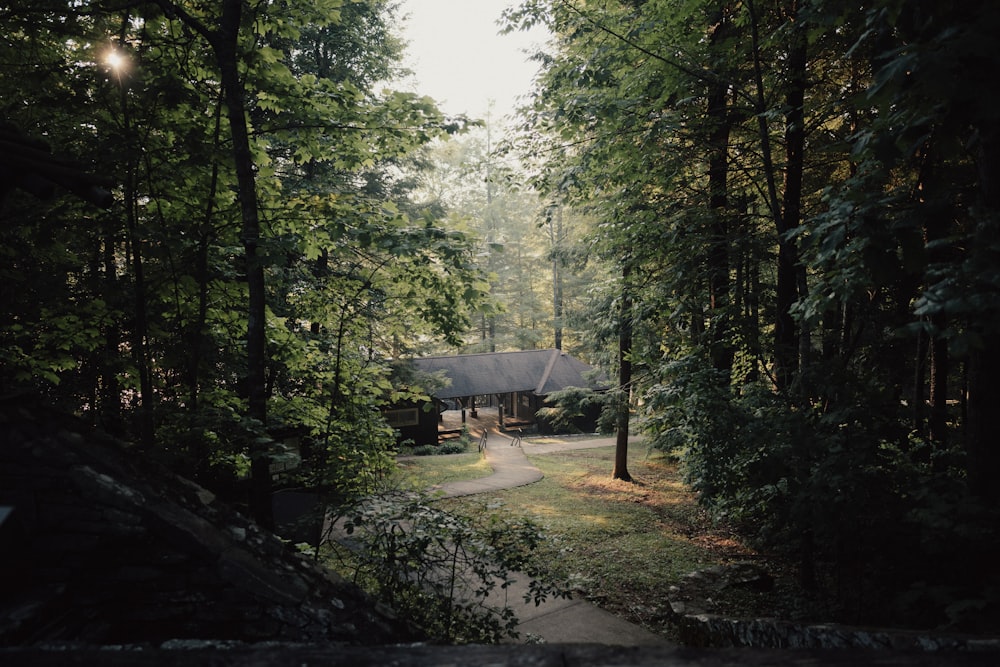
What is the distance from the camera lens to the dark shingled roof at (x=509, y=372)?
27.3m

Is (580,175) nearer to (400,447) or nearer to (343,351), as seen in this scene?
(343,351)

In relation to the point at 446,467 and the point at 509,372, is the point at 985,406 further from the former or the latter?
the point at 509,372

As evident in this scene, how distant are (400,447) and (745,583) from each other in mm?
6121

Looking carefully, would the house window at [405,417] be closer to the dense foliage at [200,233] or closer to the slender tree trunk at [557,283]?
the slender tree trunk at [557,283]

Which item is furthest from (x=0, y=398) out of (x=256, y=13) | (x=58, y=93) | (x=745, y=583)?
(x=745, y=583)

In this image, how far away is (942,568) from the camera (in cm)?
403

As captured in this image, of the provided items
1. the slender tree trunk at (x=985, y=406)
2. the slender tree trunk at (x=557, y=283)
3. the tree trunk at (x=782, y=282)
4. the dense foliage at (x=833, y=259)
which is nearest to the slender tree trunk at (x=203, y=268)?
the dense foliage at (x=833, y=259)

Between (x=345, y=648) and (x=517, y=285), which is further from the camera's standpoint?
(x=517, y=285)

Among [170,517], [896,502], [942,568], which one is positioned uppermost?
[170,517]

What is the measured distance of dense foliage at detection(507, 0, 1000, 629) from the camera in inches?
121

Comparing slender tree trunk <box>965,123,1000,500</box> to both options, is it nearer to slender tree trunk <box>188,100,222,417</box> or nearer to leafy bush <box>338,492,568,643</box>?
leafy bush <box>338,492,568,643</box>

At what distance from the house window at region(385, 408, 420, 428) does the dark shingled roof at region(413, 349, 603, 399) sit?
5.95 ft

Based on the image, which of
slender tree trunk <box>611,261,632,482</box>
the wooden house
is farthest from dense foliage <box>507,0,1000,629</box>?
the wooden house

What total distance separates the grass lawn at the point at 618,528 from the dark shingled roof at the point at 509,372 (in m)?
7.46
